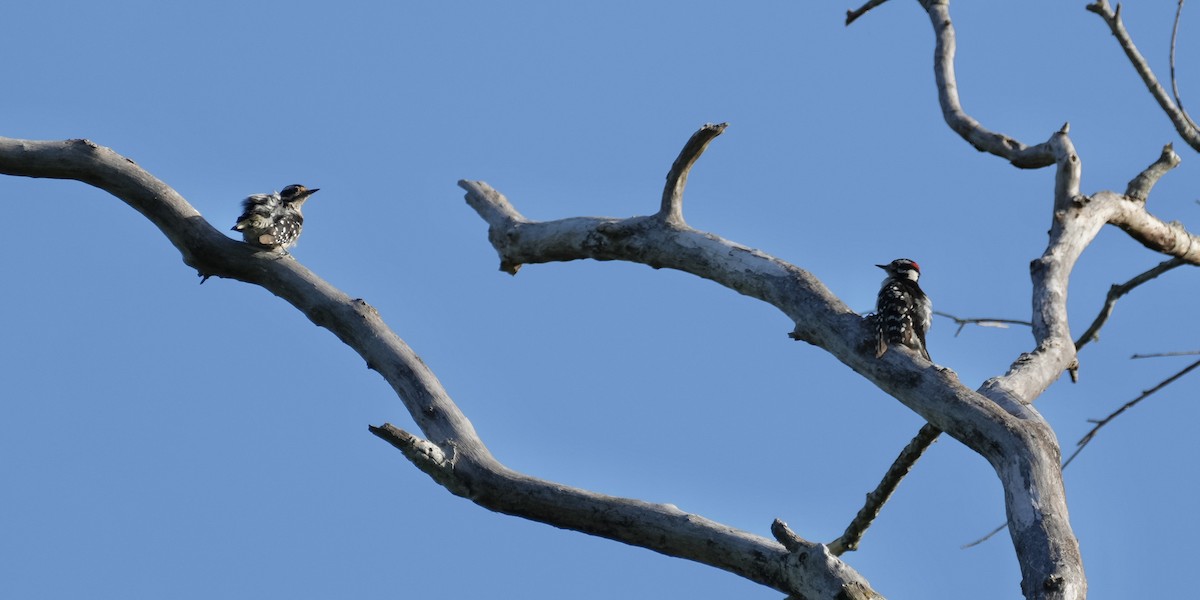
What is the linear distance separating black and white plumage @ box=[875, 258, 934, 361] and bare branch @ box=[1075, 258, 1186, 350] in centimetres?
117

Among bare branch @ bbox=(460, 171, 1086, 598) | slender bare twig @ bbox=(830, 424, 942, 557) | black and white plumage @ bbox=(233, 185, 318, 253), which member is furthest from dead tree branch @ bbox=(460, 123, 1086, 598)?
black and white plumage @ bbox=(233, 185, 318, 253)

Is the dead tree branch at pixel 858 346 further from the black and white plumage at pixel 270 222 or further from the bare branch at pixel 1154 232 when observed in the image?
the black and white plumage at pixel 270 222

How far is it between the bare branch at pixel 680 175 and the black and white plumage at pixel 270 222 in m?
2.18

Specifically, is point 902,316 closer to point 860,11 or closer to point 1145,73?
point 1145,73

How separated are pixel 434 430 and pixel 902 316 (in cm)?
222

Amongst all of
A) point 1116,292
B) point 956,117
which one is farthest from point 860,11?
point 1116,292

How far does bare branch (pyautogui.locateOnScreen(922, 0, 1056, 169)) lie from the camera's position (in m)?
7.44

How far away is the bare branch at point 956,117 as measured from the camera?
7438mm

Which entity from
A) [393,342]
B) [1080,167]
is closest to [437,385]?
[393,342]

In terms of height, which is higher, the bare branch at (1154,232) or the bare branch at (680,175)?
the bare branch at (1154,232)

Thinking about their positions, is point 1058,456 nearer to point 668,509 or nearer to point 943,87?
point 668,509

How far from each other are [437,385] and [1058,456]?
285 cm

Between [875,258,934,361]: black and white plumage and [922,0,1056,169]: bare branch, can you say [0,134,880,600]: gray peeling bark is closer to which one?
[875,258,934,361]: black and white plumage

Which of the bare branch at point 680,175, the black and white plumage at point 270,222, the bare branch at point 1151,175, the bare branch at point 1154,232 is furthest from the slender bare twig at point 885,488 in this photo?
the black and white plumage at point 270,222
